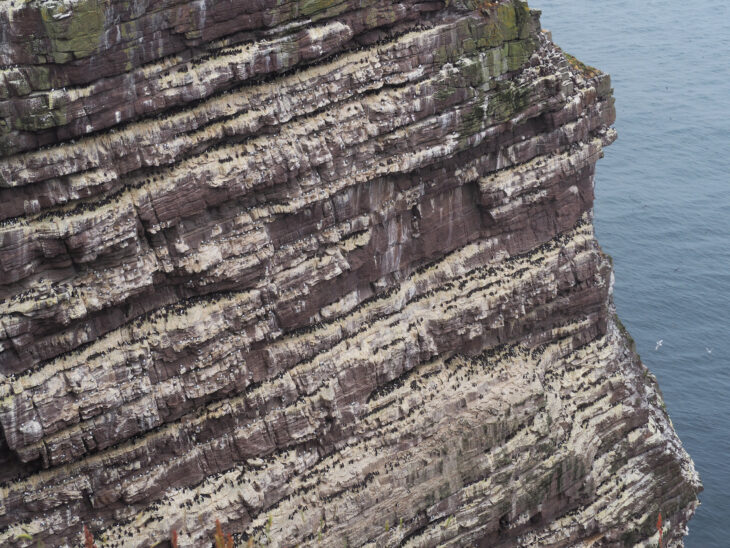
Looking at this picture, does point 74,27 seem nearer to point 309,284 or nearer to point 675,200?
point 309,284

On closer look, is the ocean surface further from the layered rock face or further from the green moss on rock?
the green moss on rock

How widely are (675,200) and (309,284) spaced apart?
274ft

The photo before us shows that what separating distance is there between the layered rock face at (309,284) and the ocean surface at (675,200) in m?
21.5

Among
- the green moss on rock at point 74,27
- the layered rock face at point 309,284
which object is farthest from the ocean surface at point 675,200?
the green moss on rock at point 74,27

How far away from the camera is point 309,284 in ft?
217

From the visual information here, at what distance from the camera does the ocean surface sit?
10438 centimetres

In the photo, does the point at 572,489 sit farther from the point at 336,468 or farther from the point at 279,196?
the point at 279,196

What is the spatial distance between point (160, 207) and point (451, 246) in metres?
24.1

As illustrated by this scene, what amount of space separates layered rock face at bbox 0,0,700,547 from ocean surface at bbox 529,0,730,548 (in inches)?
847

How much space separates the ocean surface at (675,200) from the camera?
4109 inches

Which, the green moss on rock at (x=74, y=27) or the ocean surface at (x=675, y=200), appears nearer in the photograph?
the green moss on rock at (x=74, y=27)

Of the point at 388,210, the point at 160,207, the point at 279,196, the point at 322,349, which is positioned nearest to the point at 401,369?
the point at 322,349

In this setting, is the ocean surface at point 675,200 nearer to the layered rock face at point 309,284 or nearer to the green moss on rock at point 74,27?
the layered rock face at point 309,284

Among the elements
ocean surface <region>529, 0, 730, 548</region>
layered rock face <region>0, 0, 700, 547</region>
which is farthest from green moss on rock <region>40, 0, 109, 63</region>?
ocean surface <region>529, 0, 730, 548</region>
